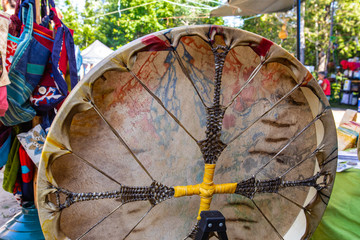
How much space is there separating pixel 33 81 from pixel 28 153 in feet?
1.24

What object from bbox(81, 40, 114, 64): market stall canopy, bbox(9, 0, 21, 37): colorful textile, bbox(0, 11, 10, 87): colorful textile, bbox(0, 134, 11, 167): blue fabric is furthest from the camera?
bbox(81, 40, 114, 64): market stall canopy

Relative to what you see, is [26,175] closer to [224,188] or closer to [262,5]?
[224,188]

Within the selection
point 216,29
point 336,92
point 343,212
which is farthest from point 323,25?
point 216,29

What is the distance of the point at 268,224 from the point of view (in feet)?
4.41

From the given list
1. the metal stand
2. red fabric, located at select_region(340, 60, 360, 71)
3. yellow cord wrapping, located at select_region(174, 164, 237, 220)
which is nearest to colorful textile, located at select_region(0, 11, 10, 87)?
yellow cord wrapping, located at select_region(174, 164, 237, 220)

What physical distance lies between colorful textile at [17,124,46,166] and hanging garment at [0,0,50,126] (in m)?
0.12

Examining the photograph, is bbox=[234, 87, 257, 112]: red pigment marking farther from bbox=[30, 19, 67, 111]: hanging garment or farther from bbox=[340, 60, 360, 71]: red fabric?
bbox=[340, 60, 360, 71]: red fabric

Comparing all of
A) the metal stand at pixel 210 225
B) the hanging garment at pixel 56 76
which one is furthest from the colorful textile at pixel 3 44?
the metal stand at pixel 210 225

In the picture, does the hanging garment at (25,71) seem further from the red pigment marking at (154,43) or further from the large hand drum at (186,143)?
the red pigment marking at (154,43)

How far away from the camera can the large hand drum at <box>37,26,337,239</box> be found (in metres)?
0.93

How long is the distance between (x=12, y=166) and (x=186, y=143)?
40.5 inches

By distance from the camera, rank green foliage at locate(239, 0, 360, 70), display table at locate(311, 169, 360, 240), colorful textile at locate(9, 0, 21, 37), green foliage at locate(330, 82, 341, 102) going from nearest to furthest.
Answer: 1. colorful textile at locate(9, 0, 21, 37)
2. display table at locate(311, 169, 360, 240)
3. green foliage at locate(239, 0, 360, 70)
4. green foliage at locate(330, 82, 341, 102)

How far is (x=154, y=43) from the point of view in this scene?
2.92ft

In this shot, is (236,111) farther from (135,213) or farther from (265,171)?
(135,213)
